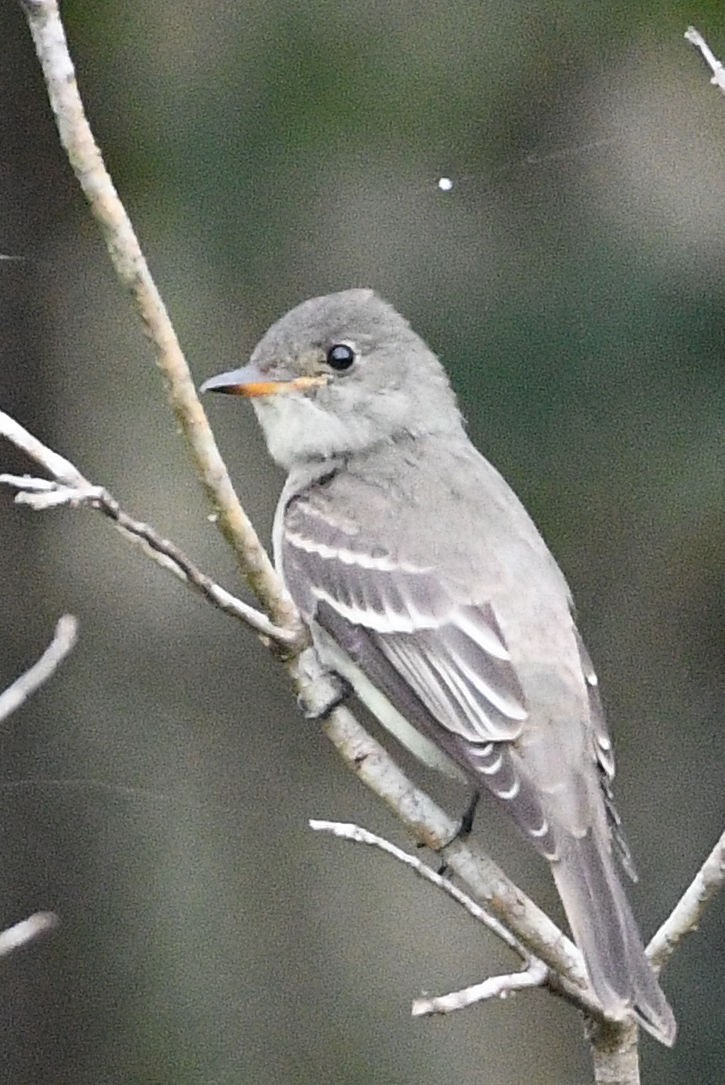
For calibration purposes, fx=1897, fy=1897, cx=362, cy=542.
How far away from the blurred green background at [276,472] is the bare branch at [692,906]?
73.8 inches

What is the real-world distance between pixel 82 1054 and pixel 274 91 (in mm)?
2280

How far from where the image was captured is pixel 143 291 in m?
2.06

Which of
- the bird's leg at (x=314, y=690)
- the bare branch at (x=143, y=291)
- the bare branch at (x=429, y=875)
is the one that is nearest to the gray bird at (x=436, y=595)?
the bird's leg at (x=314, y=690)

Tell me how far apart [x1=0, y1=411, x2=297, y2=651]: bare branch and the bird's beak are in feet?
2.55

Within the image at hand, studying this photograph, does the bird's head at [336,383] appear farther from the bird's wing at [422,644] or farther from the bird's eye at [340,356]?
the bird's wing at [422,644]

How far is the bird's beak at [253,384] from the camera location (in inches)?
119

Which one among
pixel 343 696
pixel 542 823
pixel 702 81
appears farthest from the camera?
pixel 702 81

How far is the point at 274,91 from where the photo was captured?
4305mm

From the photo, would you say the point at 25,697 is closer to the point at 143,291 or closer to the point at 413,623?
the point at 143,291

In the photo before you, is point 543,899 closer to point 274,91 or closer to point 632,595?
point 632,595

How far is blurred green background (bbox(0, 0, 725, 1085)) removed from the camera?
14.0 ft

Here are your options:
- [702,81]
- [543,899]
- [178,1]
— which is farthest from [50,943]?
[702,81]

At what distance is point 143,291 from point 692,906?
0.98 meters

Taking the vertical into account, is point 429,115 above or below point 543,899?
A: above
